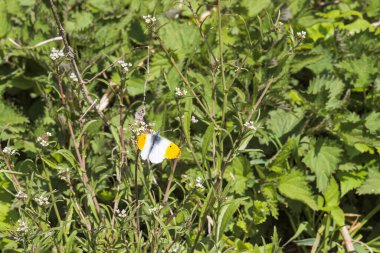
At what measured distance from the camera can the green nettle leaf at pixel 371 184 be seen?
2555mm

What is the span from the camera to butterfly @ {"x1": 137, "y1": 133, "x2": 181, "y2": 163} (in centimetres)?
171

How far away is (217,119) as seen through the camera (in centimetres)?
281

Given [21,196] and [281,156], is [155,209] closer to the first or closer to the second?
[21,196]

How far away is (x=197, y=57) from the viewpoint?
9.43 ft

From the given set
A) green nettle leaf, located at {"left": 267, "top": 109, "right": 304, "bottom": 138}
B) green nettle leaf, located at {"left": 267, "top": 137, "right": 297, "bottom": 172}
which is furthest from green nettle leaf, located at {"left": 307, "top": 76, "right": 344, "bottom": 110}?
green nettle leaf, located at {"left": 267, "top": 137, "right": 297, "bottom": 172}

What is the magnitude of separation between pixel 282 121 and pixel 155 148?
118 centimetres

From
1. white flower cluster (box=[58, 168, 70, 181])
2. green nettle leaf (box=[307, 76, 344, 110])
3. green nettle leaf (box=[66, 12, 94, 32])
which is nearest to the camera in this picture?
white flower cluster (box=[58, 168, 70, 181])

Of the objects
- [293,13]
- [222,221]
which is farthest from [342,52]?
[222,221]

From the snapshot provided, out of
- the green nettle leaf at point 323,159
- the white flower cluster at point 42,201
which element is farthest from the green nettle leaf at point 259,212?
the white flower cluster at point 42,201

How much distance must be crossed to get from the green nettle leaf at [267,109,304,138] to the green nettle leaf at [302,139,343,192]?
0.15 metres

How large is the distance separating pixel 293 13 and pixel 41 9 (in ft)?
4.33

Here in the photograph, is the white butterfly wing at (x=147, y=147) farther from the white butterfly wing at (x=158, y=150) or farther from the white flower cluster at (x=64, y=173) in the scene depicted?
the white flower cluster at (x=64, y=173)

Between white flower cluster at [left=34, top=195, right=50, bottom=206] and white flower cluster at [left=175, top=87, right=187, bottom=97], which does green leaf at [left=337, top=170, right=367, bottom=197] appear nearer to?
white flower cluster at [left=175, top=87, right=187, bottom=97]

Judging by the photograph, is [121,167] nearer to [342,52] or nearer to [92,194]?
[92,194]
